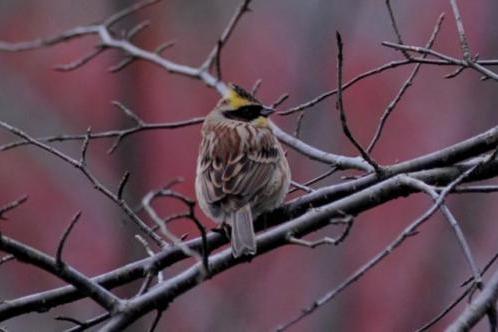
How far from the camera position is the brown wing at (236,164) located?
18.9 feet

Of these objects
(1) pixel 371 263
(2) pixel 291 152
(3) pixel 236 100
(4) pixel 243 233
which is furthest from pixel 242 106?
(2) pixel 291 152

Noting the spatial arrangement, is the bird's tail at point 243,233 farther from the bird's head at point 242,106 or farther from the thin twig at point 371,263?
the bird's head at point 242,106

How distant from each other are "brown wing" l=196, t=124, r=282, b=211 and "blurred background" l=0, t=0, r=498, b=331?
4.95 metres

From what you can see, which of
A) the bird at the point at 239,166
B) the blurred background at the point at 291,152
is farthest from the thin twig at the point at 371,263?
the blurred background at the point at 291,152

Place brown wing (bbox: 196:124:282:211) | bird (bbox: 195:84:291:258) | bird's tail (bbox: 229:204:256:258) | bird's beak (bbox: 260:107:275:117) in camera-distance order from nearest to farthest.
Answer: bird's tail (bbox: 229:204:256:258) < bird (bbox: 195:84:291:258) < brown wing (bbox: 196:124:282:211) < bird's beak (bbox: 260:107:275:117)

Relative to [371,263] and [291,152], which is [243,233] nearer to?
[371,263]

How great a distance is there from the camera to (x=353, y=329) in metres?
12.5

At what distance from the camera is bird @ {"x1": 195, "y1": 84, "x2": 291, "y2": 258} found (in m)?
5.63

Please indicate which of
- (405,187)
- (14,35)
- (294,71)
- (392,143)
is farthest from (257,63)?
(405,187)

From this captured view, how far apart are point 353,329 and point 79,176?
13.4ft

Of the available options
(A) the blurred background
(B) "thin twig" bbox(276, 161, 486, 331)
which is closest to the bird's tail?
(B) "thin twig" bbox(276, 161, 486, 331)

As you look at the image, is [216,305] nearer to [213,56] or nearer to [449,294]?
[449,294]

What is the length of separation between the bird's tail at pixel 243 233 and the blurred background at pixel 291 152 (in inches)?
230

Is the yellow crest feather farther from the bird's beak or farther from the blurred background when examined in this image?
the blurred background
